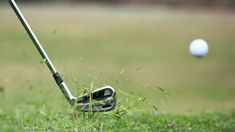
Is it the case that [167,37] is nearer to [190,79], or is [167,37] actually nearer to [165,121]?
[190,79]

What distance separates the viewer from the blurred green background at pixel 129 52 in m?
12.0

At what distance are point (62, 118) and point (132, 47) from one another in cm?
1213

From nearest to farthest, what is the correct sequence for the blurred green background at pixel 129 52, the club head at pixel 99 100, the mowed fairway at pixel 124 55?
the club head at pixel 99 100, the mowed fairway at pixel 124 55, the blurred green background at pixel 129 52

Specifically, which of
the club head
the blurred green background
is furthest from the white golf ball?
the club head

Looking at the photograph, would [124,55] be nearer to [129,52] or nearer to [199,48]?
[129,52]

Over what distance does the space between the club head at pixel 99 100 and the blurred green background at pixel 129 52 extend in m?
1.61

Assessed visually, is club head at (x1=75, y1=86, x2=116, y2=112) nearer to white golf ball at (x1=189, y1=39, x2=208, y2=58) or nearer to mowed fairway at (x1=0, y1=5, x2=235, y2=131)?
mowed fairway at (x1=0, y1=5, x2=235, y2=131)

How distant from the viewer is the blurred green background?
11969 millimetres

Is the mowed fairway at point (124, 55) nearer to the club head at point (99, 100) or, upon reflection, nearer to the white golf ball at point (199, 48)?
the club head at point (99, 100)

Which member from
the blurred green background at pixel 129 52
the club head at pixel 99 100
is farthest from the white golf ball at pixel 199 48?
the club head at pixel 99 100

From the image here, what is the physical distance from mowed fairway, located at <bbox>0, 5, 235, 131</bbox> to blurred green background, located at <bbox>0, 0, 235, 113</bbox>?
0.07ft

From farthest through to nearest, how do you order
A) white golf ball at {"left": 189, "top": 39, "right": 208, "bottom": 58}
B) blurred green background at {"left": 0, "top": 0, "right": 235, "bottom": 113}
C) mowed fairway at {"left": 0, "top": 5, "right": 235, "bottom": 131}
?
blurred green background at {"left": 0, "top": 0, "right": 235, "bottom": 113} → mowed fairway at {"left": 0, "top": 5, "right": 235, "bottom": 131} → white golf ball at {"left": 189, "top": 39, "right": 208, "bottom": 58}

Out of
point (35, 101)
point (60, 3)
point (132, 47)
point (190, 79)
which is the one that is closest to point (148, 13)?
point (60, 3)

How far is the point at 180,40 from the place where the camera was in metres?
19.8
